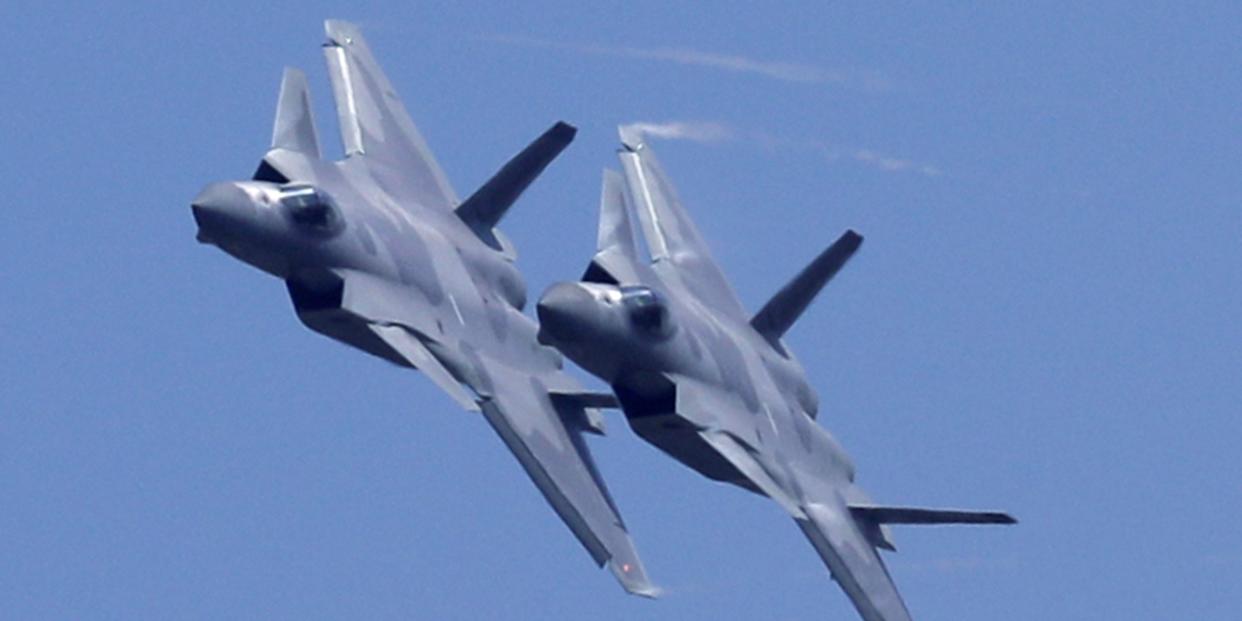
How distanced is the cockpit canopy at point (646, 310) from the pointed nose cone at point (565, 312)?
2.16 feet

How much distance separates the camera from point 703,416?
45250 millimetres

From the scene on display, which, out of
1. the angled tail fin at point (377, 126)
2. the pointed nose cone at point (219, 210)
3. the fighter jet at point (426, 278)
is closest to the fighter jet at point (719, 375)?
the fighter jet at point (426, 278)

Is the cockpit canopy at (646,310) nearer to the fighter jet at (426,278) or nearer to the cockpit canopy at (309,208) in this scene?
the fighter jet at (426,278)

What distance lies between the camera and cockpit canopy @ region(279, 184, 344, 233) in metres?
44.3

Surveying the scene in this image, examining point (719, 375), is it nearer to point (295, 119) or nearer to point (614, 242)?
point (614, 242)

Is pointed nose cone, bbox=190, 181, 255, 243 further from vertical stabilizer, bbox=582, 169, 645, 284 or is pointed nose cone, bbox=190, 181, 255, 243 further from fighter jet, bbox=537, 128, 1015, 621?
vertical stabilizer, bbox=582, 169, 645, 284

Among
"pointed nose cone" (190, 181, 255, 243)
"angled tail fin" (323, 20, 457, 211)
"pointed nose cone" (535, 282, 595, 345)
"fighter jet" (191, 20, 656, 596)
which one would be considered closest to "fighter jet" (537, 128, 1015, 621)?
"pointed nose cone" (535, 282, 595, 345)

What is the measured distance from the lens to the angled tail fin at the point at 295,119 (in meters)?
46.7

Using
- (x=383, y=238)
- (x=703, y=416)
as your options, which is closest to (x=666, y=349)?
(x=703, y=416)

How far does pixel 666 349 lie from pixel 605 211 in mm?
2811

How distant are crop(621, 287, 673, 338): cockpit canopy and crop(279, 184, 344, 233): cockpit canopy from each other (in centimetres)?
360

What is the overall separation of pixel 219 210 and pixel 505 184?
5493mm

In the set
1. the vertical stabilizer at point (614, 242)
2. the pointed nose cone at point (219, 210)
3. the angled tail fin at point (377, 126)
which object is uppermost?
the angled tail fin at point (377, 126)

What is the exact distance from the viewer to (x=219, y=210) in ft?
143
